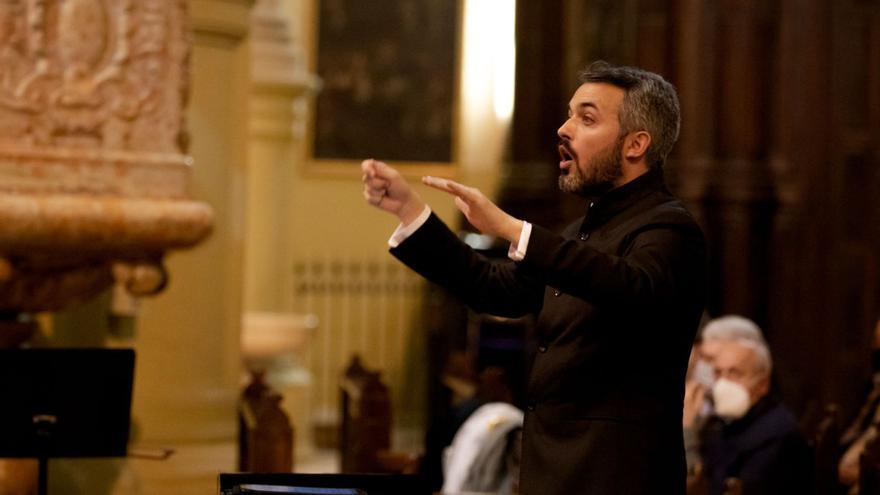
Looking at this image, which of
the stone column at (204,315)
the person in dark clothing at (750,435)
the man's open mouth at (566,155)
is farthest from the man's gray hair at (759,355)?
the man's open mouth at (566,155)

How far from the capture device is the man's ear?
3.30 m

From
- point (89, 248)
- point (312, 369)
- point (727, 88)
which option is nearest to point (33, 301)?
point (89, 248)

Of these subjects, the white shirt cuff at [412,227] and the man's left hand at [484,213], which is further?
the white shirt cuff at [412,227]

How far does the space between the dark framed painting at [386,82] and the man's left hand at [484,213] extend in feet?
40.2

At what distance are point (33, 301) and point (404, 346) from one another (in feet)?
31.3

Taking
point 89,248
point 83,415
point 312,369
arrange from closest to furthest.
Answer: point 83,415 → point 89,248 → point 312,369

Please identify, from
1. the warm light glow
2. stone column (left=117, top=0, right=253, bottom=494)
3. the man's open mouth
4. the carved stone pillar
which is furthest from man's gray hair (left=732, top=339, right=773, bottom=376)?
the warm light glow

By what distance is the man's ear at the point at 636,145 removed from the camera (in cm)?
330

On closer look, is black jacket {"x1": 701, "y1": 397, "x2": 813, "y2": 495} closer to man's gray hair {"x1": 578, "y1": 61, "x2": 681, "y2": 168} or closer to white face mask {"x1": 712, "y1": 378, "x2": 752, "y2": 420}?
white face mask {"x1": 712, "y1": 378, "x2": 752, "y2": 420}

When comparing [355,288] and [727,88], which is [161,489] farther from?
[355,288]

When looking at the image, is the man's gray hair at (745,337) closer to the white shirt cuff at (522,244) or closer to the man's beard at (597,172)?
the man's beard at (597,172)

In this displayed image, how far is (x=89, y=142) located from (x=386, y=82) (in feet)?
33.6

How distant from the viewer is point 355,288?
14875mm

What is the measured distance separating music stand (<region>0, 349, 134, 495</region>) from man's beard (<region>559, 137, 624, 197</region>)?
1950mm
